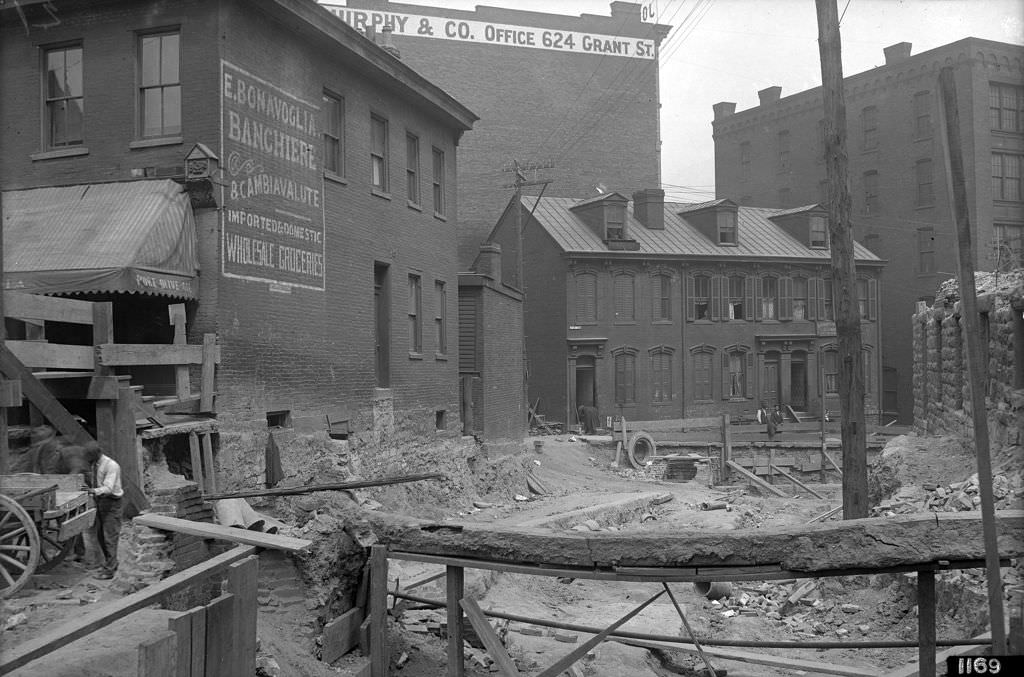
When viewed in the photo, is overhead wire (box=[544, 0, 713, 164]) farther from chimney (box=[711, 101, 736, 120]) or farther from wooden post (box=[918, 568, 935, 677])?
wooden post (box=[918, 568, 935, 677])

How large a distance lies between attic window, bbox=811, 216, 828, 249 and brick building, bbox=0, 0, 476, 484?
33.7 meters

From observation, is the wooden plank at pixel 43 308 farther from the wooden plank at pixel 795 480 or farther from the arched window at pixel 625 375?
the arched window at pixel 625 375

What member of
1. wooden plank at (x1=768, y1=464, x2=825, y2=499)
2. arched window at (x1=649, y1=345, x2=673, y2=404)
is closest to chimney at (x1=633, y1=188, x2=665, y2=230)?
arched window at (x1=649, y1=345, x2=673, y2=404)

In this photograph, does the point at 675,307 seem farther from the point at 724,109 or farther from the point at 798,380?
the point at 724,109

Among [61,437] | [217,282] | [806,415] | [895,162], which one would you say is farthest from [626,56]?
[61,437]

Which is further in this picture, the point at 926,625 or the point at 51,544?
the point at 51,544

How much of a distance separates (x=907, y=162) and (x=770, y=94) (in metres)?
10.6

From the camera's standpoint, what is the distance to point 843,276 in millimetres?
13219

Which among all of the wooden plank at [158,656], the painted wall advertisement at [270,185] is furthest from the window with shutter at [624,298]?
the wooden plank at [158,656]

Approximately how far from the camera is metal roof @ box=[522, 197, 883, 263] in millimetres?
41062

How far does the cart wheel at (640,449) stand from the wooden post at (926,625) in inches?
1075

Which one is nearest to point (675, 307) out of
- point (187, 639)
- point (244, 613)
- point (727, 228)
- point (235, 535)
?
point (727, 228)

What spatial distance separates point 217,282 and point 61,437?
12.6 ft

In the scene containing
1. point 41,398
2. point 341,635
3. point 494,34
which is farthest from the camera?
point 494,34
